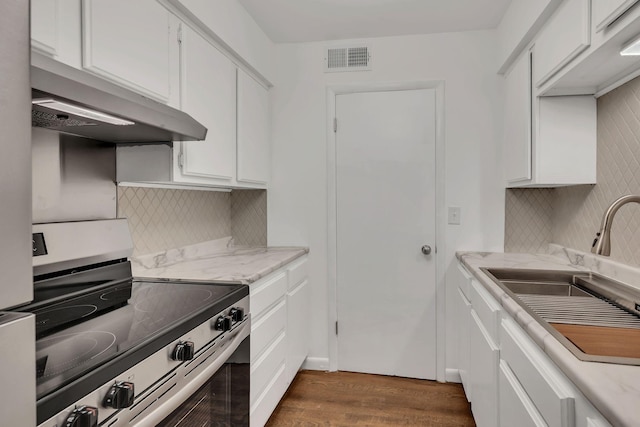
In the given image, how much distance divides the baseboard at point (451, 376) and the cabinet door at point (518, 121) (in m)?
1.36

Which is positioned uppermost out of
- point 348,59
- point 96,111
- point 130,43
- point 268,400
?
point 348,59

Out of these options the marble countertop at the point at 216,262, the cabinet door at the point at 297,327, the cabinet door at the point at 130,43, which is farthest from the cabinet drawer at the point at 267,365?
the cabinet door at the point at 130,43

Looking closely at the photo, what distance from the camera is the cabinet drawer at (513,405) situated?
1102 millimetres

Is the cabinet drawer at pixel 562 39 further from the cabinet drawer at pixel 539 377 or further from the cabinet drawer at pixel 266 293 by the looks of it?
the cabinet drawer at pixel 266 293

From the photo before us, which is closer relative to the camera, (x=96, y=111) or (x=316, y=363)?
(x=96, y=111)

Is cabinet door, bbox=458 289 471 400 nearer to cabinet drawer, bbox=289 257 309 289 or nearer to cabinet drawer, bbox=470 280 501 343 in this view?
cabinet drawer, bbox=470 280 501 343

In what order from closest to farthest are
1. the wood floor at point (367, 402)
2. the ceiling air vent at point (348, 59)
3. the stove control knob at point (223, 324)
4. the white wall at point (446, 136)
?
the stove control knob at point (223, 324), the wood floor at point (367, 402), the white wall at point (446, 136), the ceiling air vent at point (348, 59)

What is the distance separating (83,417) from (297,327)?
6.22ft

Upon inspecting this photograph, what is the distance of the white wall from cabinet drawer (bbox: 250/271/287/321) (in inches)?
26.7

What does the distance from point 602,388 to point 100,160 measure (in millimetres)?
1824

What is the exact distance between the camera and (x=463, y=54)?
2.74 m

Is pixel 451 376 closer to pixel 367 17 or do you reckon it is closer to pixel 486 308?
pixel 486 308

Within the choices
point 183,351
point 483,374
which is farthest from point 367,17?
point 183,351

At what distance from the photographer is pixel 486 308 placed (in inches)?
68.8
